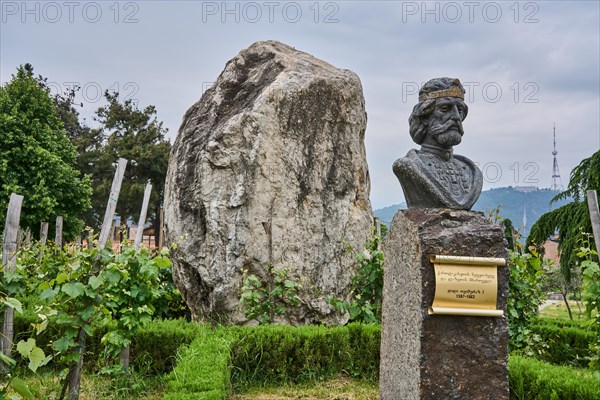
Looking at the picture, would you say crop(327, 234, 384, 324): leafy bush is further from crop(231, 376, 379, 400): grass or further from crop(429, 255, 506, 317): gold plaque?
crop(429, 255, 506, 317): gold plaque

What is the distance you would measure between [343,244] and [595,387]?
4429 mm

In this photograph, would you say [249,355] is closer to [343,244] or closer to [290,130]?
[343,244]

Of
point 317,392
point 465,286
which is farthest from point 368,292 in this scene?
point 465,286

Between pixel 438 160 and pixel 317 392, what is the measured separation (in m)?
2.95

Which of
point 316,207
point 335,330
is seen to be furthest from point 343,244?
point 335,330

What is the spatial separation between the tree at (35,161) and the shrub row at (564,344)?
17.3 metres

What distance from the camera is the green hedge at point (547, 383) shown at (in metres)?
5.05

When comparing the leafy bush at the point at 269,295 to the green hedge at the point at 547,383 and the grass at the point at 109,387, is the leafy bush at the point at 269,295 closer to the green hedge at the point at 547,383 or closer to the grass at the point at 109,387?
the grass at the point at 109,387

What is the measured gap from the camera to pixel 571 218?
12.3 meters

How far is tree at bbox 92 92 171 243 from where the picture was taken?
104ft

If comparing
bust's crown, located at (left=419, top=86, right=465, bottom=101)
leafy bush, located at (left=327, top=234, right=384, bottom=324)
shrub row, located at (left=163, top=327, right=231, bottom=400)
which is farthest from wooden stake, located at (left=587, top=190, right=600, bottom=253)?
shrub row, located at (left=163, top=327, right=231, bottom=400)

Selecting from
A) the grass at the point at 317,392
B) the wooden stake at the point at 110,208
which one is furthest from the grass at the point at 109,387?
the wooden stake at the point at 110,208

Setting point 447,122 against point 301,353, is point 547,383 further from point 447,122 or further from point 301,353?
point 301,353

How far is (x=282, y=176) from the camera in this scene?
28.2 ft
